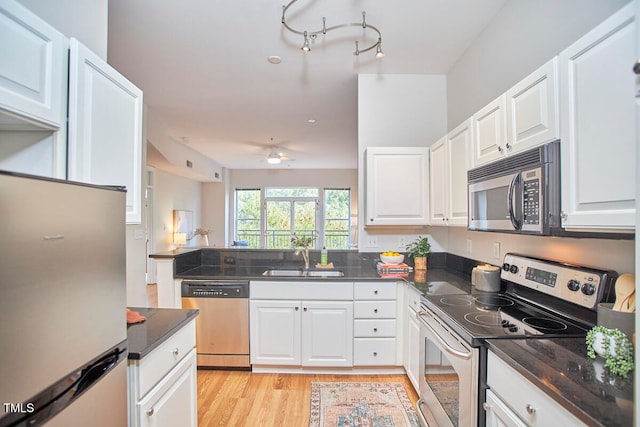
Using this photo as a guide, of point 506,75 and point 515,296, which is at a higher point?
point 506,75

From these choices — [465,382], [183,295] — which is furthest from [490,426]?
[183,295]

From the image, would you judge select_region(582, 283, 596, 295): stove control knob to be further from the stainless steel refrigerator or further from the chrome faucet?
the chrome faucet

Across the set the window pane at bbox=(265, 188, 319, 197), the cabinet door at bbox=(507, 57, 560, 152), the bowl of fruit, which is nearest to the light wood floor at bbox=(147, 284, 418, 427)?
the bowl of fruit

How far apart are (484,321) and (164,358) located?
1469 millimetres

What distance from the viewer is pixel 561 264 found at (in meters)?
1.46

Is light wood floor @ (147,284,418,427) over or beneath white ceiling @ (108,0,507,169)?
beneath

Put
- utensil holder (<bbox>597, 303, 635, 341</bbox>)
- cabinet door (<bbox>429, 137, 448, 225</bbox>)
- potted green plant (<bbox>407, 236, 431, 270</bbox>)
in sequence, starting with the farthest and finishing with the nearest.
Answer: potted green plant (<bbox>407, 236, 431, 270</bbox>)
cabinet door (<bbox>429, 137, 448, 225</bbox>)
utensil holder (<bbox>597, 303, 635, 341</bbox>)

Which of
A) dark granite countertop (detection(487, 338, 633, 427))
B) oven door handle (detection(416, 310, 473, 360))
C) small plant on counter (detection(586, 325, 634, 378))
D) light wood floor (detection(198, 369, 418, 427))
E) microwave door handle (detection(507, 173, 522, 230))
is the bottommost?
light wood floor (detection(198, 369, 418, 427))

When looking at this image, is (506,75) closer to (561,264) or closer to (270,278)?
(561,264)

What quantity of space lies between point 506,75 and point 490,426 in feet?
6.69

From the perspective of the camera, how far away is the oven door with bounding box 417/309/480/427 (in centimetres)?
125

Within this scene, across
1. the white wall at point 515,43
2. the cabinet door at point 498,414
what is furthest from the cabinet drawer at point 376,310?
the white wall at point 515,43

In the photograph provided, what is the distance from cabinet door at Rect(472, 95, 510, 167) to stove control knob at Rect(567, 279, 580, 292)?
26.7 inches

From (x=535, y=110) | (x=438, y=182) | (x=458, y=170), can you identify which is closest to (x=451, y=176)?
(x=458, y=170)
